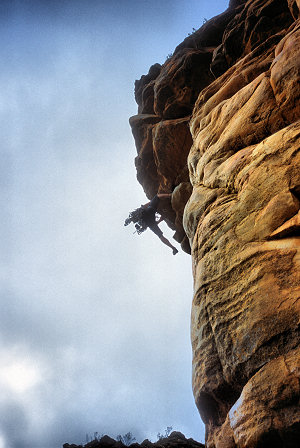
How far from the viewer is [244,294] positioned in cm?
432

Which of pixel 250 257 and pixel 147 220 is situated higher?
pixel 147 220

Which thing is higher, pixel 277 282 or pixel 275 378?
pixel 277 282

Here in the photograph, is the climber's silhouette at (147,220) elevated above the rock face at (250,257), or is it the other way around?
the climber's silhouette at (147,220)

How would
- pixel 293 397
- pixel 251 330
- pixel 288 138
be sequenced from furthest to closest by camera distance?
pixel 288 138, pixel 251 330, pixel 293 397

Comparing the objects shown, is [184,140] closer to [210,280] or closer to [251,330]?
[210,280]

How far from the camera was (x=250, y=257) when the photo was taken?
4.53m

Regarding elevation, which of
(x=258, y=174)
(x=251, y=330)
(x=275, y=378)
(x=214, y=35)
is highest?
(x=214, y=35)

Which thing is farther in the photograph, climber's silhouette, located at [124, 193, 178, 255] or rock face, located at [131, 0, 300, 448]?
climber's silhouette, located at [124, 193, 178, 255]

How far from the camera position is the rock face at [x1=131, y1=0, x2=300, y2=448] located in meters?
3.34

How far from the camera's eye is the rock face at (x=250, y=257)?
334 cm

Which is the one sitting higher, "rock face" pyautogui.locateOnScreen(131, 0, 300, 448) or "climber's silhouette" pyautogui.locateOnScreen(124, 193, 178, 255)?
"climber's silhouette" pyautogui.locateOnScreen(124, 193, 178, 255)

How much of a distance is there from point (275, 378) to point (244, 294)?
1.35m

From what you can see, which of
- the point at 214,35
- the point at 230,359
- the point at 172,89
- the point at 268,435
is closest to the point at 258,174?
the point at 230,359

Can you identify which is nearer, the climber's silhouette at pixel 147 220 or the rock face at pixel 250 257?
the rock face at pixel 250 257
